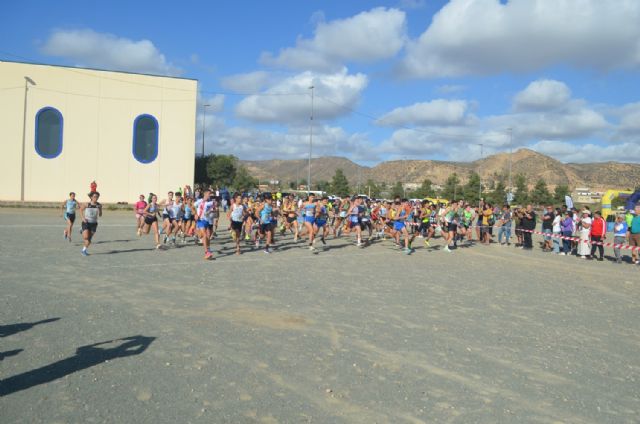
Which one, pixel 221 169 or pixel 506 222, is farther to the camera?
pixel 221 169

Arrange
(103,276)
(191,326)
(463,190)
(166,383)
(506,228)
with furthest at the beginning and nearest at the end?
(463,190) < (506,228) < (103,276) < (191,326) < (166,383)

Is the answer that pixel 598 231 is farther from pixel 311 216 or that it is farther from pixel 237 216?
pixel 237 216

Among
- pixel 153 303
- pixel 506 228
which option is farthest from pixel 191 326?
pixel 506 228

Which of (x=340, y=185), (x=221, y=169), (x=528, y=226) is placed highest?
(x=221, y=169)

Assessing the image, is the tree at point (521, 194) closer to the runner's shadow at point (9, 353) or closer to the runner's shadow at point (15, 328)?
the runner's shadow at point (15, 328)

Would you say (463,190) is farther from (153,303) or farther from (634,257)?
(153,303)

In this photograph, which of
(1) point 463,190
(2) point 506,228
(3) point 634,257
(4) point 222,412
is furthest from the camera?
(1) point 463,190

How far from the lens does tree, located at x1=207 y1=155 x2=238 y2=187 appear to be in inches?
2547

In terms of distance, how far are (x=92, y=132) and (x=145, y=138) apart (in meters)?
3.85

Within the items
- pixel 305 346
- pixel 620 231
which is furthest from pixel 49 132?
pixel 305 346

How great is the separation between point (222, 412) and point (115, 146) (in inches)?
1492

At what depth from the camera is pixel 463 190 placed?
2493 inches

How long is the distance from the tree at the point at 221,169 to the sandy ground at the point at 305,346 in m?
53.9

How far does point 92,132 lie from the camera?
124ft
